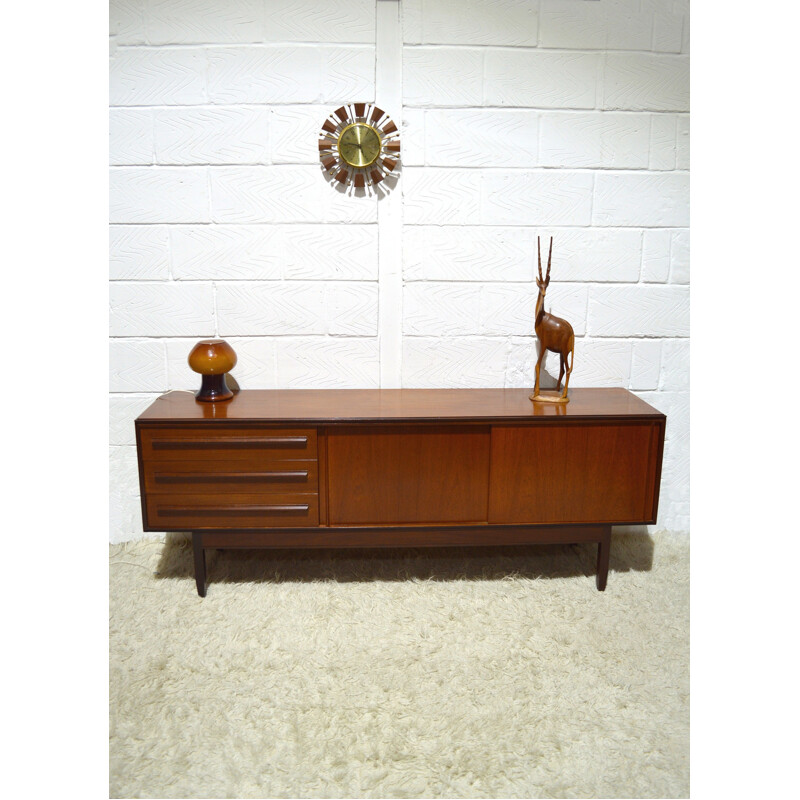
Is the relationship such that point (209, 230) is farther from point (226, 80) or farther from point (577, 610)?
point (577, 610)

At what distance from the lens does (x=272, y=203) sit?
8.93 feet

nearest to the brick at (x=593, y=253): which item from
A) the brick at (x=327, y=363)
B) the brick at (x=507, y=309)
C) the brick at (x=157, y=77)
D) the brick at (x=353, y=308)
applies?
the brick at (x=507, y=309)

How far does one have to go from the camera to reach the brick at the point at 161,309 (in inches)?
109

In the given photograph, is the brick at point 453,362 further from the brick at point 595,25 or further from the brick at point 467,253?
the brick at point 595,25

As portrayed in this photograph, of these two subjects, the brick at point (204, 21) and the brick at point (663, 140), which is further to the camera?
the brick at point (663, 140)

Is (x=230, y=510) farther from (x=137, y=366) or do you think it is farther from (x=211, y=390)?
(x=137, y=366)

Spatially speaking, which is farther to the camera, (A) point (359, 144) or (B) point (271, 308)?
(B) point (271, 308)

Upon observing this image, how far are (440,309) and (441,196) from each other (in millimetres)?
492

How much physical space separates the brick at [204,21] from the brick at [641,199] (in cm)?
161

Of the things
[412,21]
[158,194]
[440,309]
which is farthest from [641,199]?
[158,194]

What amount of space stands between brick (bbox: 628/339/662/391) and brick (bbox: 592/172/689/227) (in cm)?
54

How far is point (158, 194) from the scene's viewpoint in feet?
8.88
